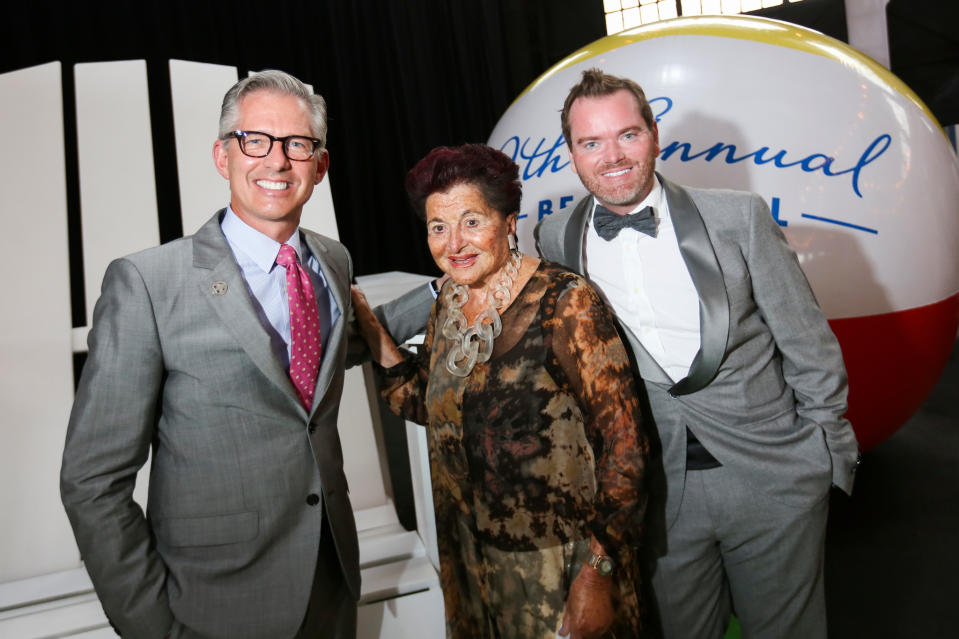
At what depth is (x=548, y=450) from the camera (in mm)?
1148

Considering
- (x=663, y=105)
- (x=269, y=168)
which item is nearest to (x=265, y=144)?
(x=269, y=168)

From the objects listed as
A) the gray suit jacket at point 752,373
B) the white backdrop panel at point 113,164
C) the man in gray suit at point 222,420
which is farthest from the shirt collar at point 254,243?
the white backdrop panel at point 113,164

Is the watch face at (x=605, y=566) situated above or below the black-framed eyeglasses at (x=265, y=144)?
below

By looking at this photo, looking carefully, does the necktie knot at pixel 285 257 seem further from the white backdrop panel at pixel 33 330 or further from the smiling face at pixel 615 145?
the white backdrop panel at pixel 33 330

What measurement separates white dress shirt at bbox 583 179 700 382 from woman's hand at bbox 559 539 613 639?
41 centimetres

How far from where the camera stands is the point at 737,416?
1.30 m

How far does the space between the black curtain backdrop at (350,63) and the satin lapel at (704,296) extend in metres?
3.27

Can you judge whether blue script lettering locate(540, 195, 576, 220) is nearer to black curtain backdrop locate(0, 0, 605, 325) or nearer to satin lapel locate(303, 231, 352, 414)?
satin lapel locate(303, 231, 352, 414)

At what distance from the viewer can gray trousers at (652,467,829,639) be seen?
1.32 m

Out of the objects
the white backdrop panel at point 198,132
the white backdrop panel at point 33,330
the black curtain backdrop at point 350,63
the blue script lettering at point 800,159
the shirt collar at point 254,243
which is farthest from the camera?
the black curtain backdrop at point 350,63

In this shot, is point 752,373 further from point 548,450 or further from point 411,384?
point 411,384

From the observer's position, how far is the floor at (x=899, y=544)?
185 centimetres

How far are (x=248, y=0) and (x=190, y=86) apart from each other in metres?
2.57

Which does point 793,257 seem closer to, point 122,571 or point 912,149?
point 912,149
